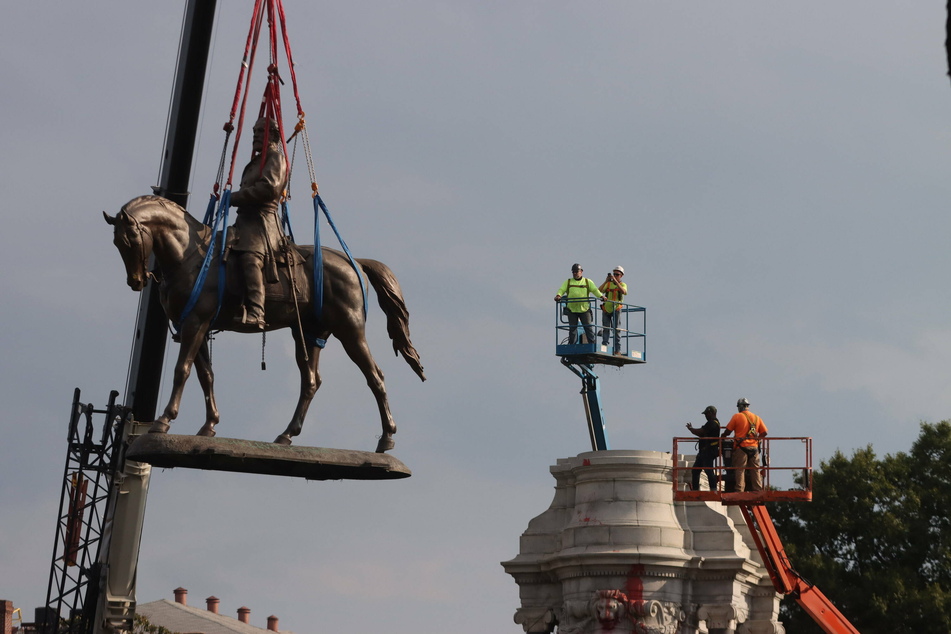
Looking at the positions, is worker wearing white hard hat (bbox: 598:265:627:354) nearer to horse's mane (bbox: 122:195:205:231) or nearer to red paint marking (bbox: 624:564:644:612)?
red paint marking (bbox: 624:564:644:612)

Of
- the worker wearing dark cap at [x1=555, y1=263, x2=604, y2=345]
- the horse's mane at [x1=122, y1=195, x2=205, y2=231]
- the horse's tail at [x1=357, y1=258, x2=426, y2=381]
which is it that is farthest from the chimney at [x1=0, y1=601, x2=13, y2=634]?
the horse's mane at [x1=122, y1=195, x2=205, y2=231]

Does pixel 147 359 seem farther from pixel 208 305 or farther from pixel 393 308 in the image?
pixel 208 305

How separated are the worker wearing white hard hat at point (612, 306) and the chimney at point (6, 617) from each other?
22.8 metres

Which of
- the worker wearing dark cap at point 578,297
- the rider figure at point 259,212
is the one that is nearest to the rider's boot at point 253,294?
the rider figure at point 259,212

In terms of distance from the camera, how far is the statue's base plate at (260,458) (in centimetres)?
2153

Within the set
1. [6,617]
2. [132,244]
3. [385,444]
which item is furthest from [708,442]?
[6,617]

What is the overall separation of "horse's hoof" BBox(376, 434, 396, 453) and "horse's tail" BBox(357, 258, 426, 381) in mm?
1032

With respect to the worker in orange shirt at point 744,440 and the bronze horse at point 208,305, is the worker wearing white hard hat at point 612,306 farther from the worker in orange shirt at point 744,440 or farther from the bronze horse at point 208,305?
the bronze horse at point 208,305

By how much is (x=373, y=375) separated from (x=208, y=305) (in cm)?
231

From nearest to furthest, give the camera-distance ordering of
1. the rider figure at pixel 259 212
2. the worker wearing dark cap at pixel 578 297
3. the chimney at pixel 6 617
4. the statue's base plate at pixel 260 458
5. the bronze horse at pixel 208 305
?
the statue's base plate at pixel 260 458, the bronze horse at pixel 208 305, the rider figure at pixel 259 212, the worker wearing dark cap at pixel 578 297, the chimney at pixel 6 617

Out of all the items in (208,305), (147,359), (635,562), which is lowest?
(635,562)

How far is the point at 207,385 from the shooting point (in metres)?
22.6

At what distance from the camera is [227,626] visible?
78.8 m

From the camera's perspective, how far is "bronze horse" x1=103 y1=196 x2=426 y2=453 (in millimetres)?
21828
